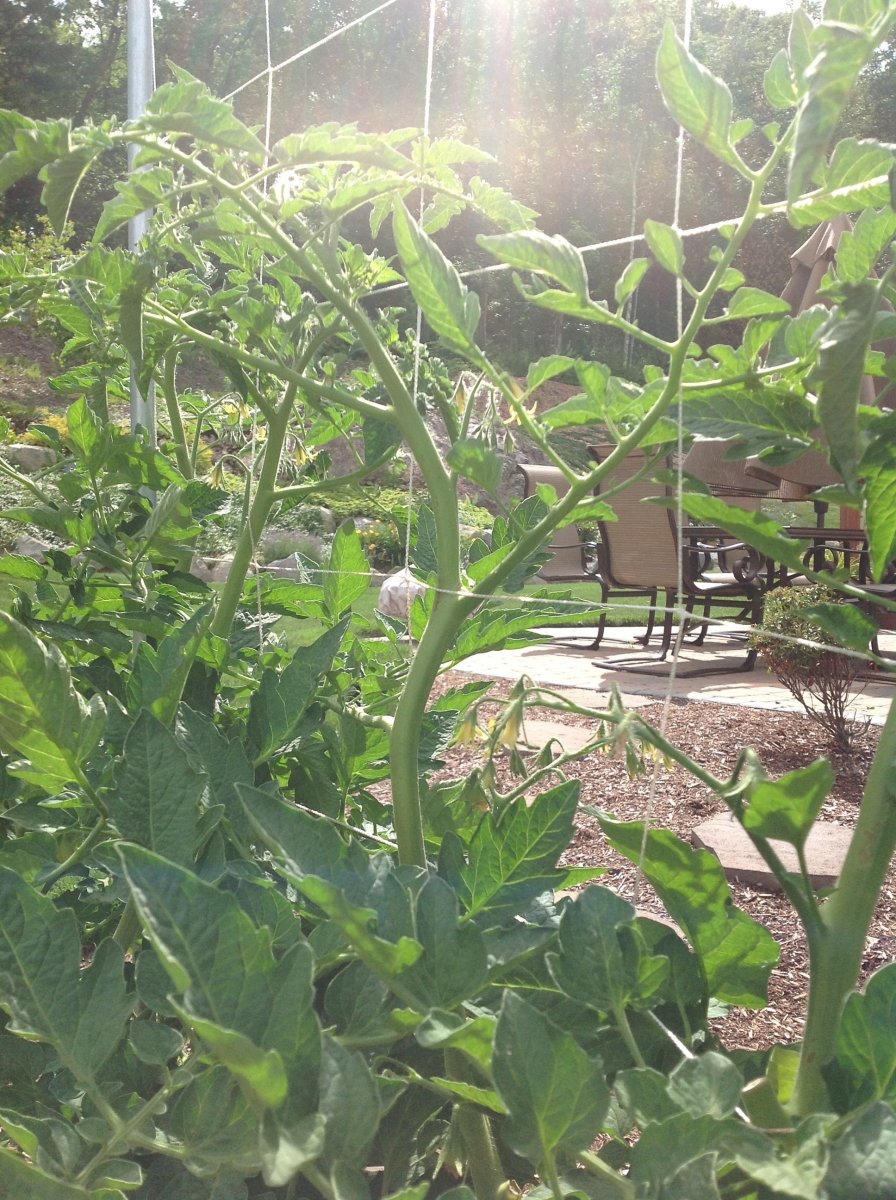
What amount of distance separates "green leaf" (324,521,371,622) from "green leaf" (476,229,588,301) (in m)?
0.58

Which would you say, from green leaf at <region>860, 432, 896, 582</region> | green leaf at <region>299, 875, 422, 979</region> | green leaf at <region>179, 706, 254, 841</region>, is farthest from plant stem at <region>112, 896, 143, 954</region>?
green leaf at <region>860, 432, 896, 582</region>

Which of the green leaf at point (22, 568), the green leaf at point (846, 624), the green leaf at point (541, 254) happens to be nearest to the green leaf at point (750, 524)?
the green leaf at point (846, 624)

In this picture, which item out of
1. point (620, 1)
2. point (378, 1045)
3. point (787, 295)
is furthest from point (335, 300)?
point (620, 1)

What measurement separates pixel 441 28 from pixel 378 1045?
28721 millimetres

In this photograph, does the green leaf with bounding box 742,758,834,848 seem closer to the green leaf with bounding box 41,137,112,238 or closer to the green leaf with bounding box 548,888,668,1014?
the green leaf with bounding box 548,888,668,1014

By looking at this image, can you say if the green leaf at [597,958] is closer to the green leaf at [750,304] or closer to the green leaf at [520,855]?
the green leaf at [520,855]

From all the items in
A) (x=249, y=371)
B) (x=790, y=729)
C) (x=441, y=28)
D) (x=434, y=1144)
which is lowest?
(x=790, y=729)

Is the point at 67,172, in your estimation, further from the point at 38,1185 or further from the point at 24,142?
the point at 38,1185

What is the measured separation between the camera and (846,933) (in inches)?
21.8

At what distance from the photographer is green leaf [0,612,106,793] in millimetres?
676

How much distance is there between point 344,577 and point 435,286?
1.82 ft

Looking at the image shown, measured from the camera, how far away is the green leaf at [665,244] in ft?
1.94

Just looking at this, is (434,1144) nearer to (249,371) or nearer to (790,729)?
(249,371)

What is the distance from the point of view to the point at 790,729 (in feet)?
15.9
